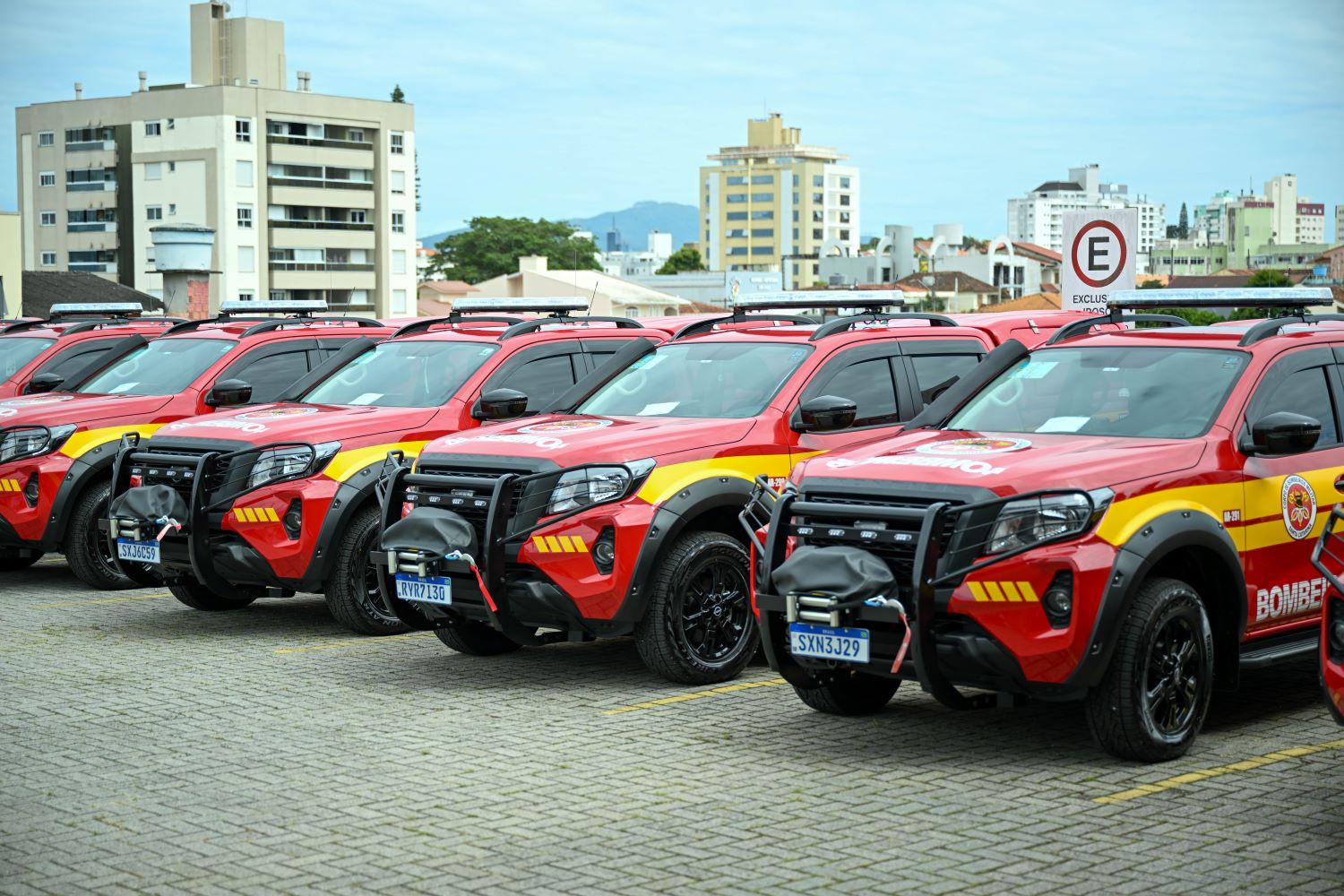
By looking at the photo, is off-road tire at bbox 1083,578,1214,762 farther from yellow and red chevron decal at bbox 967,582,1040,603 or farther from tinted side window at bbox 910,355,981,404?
tinted side window at bbox 910,355,981,404

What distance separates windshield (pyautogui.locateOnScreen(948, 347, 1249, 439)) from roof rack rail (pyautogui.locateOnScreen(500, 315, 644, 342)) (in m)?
4.33

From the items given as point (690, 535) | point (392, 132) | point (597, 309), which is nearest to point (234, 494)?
point (690, 535)

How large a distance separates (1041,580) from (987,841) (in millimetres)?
1126

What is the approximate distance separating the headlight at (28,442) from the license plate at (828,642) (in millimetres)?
7439

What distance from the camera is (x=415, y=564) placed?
8625mm

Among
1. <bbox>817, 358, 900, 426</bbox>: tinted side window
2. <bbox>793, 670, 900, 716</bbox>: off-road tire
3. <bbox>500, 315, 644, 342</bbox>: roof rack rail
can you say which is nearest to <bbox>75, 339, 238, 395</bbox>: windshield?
<bbox>500, 315, 644, 342</bbox>: roof rack rail

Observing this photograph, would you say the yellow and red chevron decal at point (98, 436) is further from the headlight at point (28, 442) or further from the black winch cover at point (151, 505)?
the black winch cover at point (151, 505)

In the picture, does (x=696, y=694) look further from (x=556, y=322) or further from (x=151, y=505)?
(x=556, y=322)

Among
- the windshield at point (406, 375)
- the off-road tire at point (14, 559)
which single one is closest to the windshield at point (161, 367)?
the off-road tire at point (14, 559)

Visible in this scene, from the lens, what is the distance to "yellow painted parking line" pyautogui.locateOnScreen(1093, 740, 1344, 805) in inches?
256

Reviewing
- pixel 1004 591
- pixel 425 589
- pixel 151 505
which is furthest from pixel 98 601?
pixel 1004 591

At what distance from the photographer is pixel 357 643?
33.9 ft

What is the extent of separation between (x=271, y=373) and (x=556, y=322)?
2718mm

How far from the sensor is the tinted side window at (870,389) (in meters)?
9.62
